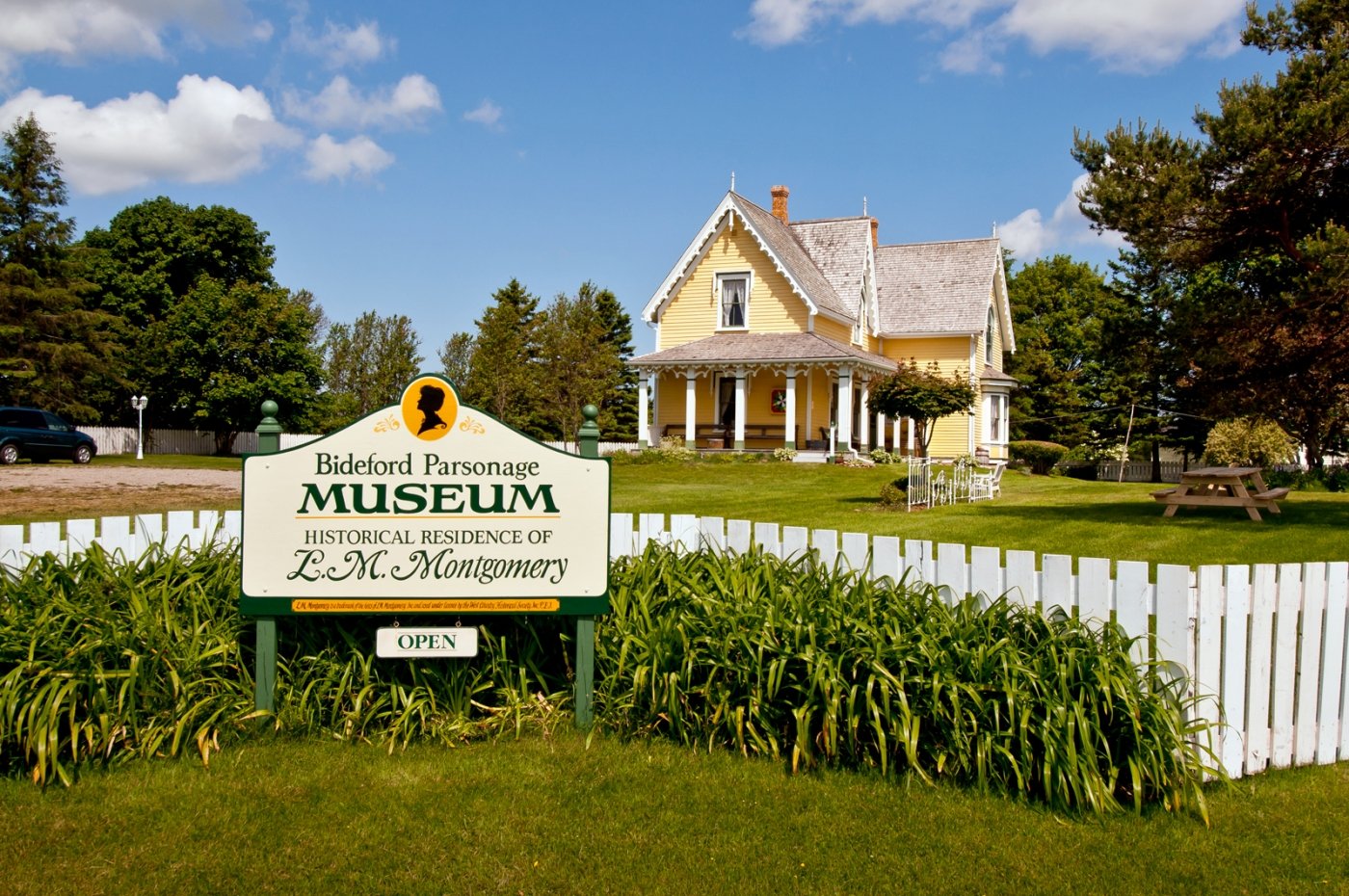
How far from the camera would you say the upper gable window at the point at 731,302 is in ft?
113

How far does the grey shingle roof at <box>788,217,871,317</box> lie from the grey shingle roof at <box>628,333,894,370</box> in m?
2.47

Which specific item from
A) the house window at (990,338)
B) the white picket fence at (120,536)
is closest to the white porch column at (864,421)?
the house window at (990,338)

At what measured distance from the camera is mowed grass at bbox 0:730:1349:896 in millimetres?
3951

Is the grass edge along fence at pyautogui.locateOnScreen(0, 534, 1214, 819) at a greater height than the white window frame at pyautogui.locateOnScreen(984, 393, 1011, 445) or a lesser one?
lesser

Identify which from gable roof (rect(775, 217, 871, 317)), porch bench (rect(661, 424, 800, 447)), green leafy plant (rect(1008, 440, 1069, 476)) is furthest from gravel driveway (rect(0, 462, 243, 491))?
green leafy plant (rect(1008, 440, 1069, 476))

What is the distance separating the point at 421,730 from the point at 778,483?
18.8m

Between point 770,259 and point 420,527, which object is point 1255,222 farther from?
point 770,259

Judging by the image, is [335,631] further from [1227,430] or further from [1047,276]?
[1047,276]

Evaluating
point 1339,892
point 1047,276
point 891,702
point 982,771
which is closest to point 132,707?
point 891,702

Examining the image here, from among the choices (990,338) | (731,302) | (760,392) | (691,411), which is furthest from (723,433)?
(990,338)

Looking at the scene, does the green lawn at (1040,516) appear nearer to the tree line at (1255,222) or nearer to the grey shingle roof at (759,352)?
the tree line at (1255,222)

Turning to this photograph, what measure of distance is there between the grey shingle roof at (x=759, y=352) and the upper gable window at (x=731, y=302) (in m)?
0.43

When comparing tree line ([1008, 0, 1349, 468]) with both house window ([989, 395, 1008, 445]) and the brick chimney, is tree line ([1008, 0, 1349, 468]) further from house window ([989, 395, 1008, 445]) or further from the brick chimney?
the brick chimney

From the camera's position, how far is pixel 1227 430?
3070cm
